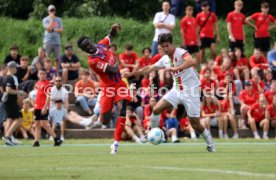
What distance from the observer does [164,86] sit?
24734 mm

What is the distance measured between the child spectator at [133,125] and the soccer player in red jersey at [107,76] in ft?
17.1

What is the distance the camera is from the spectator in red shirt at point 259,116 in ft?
79.0

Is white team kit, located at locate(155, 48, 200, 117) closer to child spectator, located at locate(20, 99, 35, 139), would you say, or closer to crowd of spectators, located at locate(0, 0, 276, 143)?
crowd of spectators, located at locate(0, 0, 276, 143)

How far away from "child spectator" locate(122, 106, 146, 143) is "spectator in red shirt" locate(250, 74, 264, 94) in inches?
148

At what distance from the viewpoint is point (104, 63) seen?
17.3m

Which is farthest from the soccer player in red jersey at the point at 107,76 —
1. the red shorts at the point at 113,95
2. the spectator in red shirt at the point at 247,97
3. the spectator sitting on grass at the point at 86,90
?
the spectator in red shirt at the point at 247,97

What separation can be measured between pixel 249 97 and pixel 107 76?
26.9 feet

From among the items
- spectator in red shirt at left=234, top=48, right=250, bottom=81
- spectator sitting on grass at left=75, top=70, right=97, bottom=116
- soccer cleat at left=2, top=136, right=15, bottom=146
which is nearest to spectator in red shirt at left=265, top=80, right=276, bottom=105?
spectator in red shirt at left=234, top=48, right=250, bottom=81

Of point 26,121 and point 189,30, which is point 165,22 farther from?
point 26,121

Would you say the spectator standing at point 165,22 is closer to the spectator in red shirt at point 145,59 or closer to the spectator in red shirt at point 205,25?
the spectator in red shirt at point 145,59

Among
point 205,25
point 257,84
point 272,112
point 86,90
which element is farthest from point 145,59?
point 272,112

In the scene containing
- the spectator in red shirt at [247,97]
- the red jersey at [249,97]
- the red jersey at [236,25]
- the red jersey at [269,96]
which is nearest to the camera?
the red jersey at [269,96]

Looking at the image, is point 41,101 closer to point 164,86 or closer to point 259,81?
point 164,86

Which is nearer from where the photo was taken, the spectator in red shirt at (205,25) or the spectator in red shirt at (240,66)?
the spectator in red shirt at (240,66)
